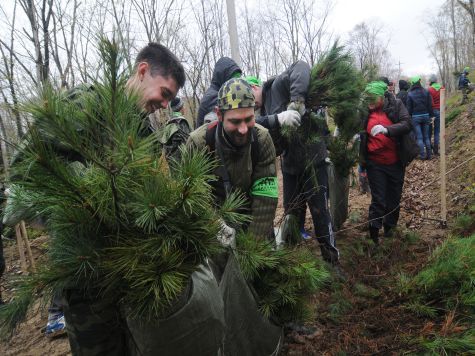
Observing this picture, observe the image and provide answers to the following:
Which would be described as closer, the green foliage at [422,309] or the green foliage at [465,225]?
the green foliage at [422,309]

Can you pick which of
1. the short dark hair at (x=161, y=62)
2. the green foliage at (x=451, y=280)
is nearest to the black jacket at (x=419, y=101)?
the green foliage at (x=451, y=280)

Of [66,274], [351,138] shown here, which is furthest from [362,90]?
[66,274]

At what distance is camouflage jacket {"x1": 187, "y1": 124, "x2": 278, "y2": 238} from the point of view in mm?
1939

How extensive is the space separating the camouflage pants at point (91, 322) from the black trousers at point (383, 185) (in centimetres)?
314

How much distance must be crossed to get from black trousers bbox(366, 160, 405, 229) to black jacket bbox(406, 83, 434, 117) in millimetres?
4529

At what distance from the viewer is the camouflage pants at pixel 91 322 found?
99cm

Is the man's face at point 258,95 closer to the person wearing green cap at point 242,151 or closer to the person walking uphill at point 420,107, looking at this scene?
the person wearing green cap at point 242,151

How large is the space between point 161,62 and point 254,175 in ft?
2.86

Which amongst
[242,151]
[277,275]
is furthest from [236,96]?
[277,275]

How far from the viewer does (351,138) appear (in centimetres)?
341

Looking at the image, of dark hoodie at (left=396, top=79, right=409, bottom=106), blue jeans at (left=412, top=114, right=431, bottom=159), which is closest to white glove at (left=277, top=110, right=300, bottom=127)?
blue jeans at (left=412, top=114, right=431, bottom=159)

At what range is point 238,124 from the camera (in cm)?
189

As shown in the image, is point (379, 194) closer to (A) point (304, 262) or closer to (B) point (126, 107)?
(A) point (304, 262)

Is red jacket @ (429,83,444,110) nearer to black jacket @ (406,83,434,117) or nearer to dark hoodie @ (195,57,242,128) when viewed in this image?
black jacket @ (406,83,434,117)
